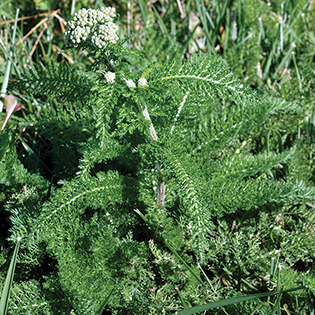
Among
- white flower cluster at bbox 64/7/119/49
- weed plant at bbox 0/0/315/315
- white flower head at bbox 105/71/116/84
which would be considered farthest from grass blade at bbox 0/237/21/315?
white flower cluster at bbox 64/7/119/49

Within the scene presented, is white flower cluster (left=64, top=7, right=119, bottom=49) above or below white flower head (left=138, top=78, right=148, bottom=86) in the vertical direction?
above

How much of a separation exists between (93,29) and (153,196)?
1005 mm

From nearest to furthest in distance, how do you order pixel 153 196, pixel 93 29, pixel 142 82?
1. pixel 93 29
2. pixel 142 82
3. pixel 153 196

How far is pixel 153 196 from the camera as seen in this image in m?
2.06

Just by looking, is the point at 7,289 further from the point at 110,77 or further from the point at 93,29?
the point at 93,29

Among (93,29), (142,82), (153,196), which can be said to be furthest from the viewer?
(153,196)

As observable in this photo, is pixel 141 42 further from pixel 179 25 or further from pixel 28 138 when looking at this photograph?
pixel 28 138

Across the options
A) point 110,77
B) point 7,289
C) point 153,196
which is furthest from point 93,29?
point 7,289

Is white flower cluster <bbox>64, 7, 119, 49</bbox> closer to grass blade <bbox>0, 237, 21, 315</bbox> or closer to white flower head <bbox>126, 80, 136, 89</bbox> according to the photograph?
white flower head <bbox>126, 80, 136, 89</bbox>

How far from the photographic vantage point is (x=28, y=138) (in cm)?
289

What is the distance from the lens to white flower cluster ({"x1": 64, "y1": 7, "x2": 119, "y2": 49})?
1370mm

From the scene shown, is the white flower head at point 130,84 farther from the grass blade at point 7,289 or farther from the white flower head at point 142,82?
the grass blade at point 7,289

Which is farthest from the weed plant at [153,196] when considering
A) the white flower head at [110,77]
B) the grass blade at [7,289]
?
the grass blade at [7,289]

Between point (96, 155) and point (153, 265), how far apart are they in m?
0.76
